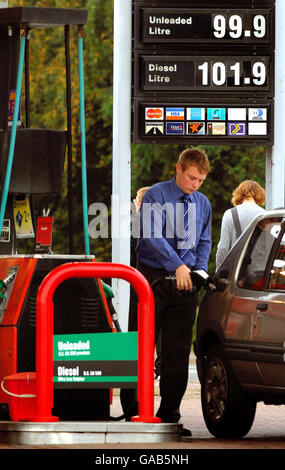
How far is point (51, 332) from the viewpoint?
29.8 feet

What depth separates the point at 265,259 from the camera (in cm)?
1010

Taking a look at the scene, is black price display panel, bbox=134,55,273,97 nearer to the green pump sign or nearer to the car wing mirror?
the car wing mirror

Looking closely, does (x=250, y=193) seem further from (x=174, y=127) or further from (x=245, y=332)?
(x=245, y=332)

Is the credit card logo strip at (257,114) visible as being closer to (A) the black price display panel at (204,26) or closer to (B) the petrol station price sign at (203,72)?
(B) the petrol station price sign at (203,72)

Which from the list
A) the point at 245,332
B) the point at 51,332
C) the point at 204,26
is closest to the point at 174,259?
the point at 245,332

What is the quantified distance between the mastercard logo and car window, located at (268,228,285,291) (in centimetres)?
563

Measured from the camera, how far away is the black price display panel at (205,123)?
15.4m

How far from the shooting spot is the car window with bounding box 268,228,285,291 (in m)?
9.80

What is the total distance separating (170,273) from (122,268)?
1279mm

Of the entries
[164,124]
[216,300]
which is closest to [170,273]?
[216,300]

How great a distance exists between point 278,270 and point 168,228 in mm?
972

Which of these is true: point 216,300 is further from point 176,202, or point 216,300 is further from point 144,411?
point 144,411

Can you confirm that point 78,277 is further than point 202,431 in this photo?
No
